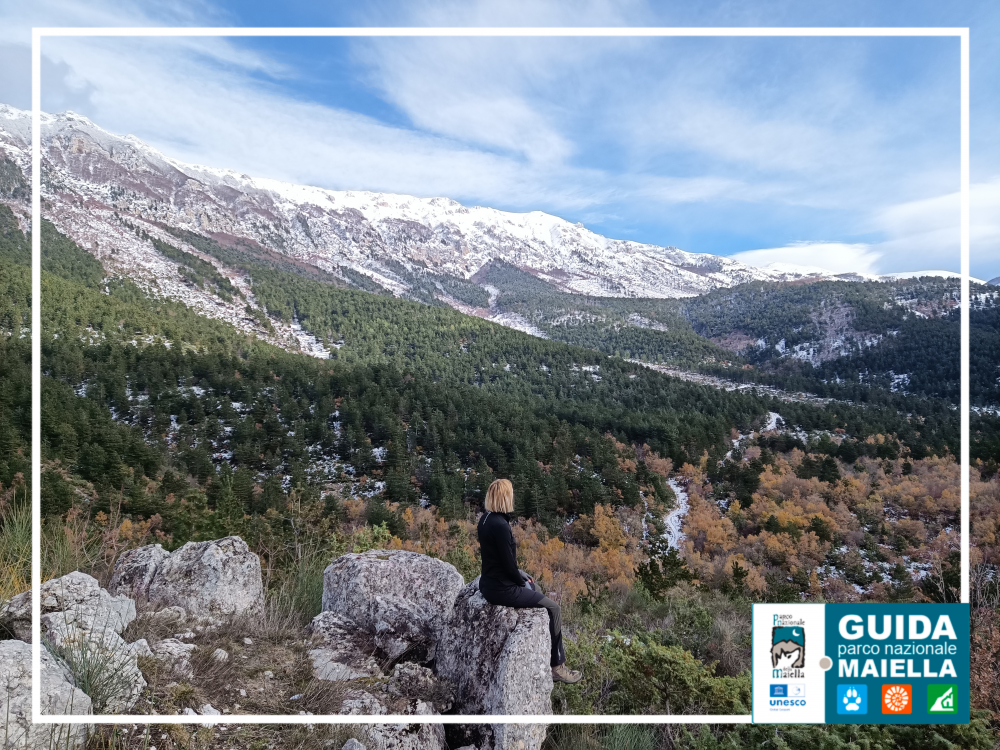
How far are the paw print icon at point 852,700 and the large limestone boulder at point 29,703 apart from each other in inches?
171

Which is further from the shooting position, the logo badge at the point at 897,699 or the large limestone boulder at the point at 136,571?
the large limestone boulder at the point at 136,571

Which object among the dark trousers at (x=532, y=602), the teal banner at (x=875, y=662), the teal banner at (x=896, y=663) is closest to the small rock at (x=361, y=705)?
the dark trousers at (x=532, y=602)

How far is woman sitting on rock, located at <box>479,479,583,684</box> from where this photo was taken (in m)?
3.43

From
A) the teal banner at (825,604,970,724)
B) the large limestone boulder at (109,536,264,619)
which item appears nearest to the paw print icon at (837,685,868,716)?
the teal banner at (825,604,970,724)

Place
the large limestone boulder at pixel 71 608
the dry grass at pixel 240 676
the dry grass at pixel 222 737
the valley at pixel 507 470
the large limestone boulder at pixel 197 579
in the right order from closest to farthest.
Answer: the dry grass at pixel 222 737 < the dry grass at pixel 240 676 < the large limestone boulder at pixel 71 608 < the large limestone boulder at pixel 197 579 < the valley at pixel 507 470

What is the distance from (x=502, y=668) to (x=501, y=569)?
66 cm

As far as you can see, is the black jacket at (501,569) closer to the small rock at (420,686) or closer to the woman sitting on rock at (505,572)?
the woman sitting on rock at (505,572)

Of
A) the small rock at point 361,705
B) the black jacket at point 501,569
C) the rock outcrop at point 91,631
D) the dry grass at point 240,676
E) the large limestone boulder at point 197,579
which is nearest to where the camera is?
the rock outcrop at point 91,631

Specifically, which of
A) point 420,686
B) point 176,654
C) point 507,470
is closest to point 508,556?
point 420,686

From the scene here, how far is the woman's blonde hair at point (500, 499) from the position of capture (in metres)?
3.45

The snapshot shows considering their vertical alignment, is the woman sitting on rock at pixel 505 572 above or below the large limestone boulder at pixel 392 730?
above

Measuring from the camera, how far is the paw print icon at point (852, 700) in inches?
117

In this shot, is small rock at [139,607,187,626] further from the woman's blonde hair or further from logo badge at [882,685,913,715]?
logo badge at [882,685,913,715]

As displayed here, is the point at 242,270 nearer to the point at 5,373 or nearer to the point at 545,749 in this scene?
the point at 5,373
